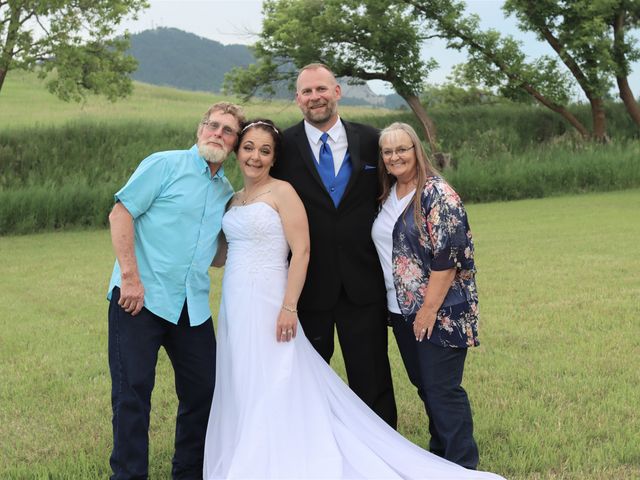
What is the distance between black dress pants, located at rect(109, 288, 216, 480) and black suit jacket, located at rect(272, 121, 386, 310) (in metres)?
0.78

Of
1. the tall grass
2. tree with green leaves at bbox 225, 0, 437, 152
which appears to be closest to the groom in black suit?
the tall grass

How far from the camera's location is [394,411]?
490cm

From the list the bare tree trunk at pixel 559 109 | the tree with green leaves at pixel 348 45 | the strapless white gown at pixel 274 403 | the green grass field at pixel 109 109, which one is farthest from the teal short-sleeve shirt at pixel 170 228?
the bare tree trunk at pixel 559 109

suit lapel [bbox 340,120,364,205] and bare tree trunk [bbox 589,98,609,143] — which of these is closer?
suit lapel [bbox 340,120,364,205]

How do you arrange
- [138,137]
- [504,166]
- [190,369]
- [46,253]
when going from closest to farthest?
[190,369]
[46,253]
[504,166]
[138,137]

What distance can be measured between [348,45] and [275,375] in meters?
26.0

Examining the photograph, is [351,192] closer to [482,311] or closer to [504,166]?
[482,311]

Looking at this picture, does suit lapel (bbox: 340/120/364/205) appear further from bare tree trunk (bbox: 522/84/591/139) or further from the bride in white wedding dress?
bare tree trunk (bbox: 522/84/591/139)

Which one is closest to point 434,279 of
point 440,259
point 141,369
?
point 440,259

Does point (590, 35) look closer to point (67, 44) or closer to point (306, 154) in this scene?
point (67, 44)

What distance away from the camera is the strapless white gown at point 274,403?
4.05 m

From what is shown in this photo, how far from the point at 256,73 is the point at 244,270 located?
2634cm

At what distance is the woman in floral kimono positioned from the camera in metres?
4.14

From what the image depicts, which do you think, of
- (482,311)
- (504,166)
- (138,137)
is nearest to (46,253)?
(482,311)
